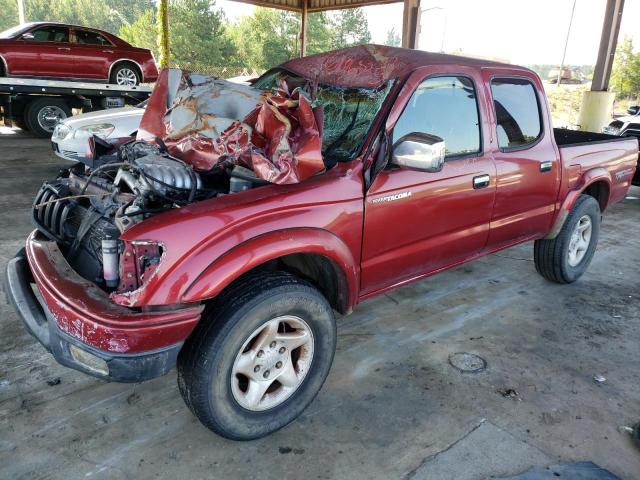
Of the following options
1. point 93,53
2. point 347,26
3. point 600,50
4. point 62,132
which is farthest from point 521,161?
point 347,26

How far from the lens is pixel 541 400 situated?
3004 millimetres

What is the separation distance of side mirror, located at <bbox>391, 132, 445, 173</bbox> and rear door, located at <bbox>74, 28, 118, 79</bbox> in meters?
11.3

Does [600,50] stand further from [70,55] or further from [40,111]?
[40,111]

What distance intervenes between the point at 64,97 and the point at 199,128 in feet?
33.3

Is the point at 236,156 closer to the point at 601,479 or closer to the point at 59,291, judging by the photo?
the point at 59,291

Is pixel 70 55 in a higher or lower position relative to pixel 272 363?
higher

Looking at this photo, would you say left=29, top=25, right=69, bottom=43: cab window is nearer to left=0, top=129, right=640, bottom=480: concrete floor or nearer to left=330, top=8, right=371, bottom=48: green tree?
left=0, top=129, right=640, bottom=480: concrete floor

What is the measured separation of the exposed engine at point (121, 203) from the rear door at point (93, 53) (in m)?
10.1

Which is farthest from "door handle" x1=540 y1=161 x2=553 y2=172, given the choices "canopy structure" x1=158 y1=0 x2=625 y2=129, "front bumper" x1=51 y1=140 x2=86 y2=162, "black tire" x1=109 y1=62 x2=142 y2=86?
"black tire" x1=109 y1=62 x2=142 y2=86

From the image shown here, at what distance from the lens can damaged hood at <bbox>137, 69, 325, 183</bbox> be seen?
253 cm

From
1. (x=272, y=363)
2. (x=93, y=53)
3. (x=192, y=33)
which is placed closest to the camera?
(x=272, y=363)

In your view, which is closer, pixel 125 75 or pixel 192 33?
pixel 125 75

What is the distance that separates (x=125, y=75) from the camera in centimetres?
1266

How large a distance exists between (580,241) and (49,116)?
1092 cm
